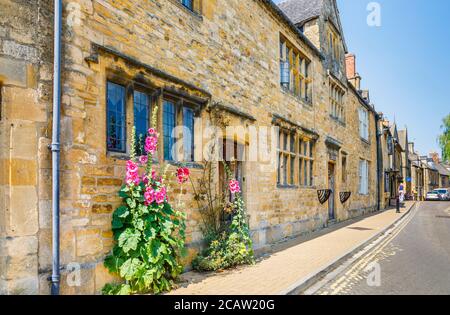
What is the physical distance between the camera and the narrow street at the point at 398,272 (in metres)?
5.27

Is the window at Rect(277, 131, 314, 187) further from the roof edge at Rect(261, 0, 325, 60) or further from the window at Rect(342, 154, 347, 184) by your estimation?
the window at Rect(342, 154, 347, 184)

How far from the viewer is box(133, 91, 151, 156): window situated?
533 centimetres

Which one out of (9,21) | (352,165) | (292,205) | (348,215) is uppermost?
(9,21)

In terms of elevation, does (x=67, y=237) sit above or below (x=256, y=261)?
above

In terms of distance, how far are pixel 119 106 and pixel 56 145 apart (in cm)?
137

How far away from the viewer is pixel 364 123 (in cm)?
2070

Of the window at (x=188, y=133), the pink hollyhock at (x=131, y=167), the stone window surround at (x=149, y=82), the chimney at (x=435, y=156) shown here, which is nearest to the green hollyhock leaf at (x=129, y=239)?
the pink hollyhock at (x=131, y=167)

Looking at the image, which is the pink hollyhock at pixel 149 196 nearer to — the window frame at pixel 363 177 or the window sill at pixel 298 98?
the window sill at pixel 298 98

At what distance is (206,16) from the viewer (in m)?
6.97

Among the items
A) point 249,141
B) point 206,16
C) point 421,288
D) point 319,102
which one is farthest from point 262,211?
point 319,102

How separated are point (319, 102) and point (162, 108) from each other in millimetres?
8966
